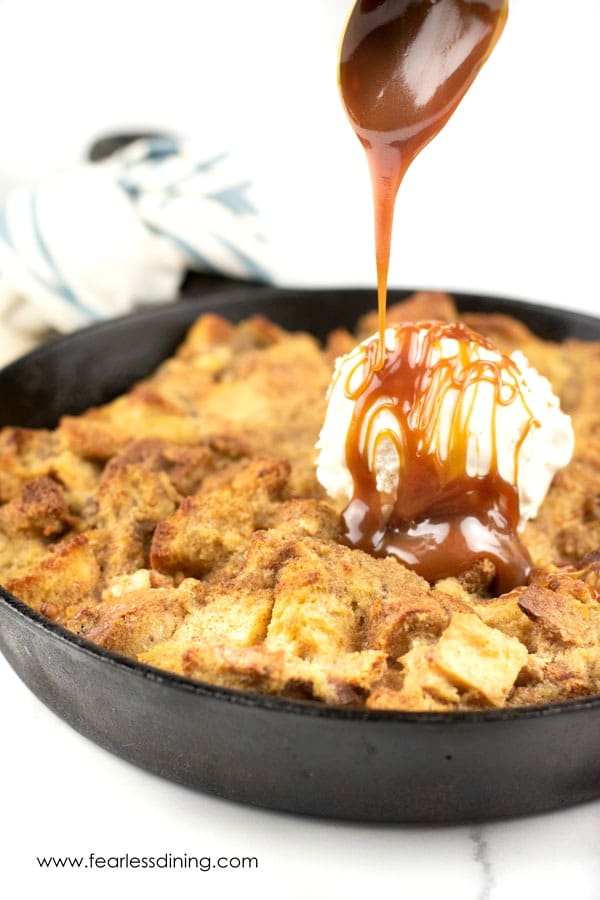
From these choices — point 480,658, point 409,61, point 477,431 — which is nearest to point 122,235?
point 409,61

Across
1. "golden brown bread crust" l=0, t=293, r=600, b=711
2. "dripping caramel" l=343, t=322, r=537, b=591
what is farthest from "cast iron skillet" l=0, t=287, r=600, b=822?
"dripping caramel" l=343, t=322, r=537, b=591

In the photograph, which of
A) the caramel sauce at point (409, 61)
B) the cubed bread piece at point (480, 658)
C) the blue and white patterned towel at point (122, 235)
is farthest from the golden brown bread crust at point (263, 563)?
the caramel sauce at point (409, 61)

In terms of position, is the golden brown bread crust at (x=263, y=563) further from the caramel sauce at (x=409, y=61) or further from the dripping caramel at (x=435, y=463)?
the caramel sauce at (x=409, y=61)

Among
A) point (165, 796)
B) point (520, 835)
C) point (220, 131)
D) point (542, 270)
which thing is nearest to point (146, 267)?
point (220, 131)

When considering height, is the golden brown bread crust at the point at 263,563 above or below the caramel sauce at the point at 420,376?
below

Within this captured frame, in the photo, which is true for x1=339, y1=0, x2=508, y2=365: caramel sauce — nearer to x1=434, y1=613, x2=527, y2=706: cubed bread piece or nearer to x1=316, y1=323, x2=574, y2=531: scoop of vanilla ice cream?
x1=316, y1=323, x2=574, y2=531: scoop of vanilla ice cream

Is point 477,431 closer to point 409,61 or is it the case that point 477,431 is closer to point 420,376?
point 420,376

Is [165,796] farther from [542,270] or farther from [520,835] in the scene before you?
[542,270]
